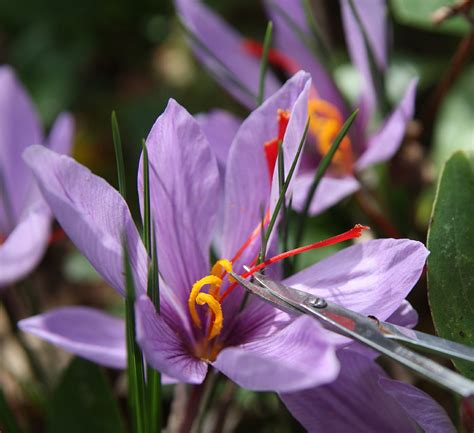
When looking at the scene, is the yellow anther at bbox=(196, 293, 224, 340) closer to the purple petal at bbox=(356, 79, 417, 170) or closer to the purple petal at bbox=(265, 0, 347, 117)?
the purple petal at bbox=(356, 79, 417, 170)

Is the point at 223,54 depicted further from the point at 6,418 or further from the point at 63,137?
the point at 6,418

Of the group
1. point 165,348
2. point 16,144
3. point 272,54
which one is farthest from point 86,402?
point 272,54

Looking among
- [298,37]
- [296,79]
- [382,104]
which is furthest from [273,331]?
[298,37]

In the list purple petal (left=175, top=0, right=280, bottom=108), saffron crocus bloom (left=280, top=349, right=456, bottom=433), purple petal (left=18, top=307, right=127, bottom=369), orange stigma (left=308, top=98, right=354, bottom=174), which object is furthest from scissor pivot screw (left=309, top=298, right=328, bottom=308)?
purple petal (left=175, top=0, right=280, bottom=108)

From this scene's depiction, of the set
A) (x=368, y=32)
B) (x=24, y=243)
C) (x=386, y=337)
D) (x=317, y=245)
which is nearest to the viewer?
(x=386, y=337)

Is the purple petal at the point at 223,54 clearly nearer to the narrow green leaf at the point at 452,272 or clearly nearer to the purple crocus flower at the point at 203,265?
the purple crocus flower at the point at 203,265

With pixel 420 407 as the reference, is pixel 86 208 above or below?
above

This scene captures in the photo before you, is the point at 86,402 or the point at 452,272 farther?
the point at 86,402

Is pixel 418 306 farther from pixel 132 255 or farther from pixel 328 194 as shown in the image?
pixel 132 255
